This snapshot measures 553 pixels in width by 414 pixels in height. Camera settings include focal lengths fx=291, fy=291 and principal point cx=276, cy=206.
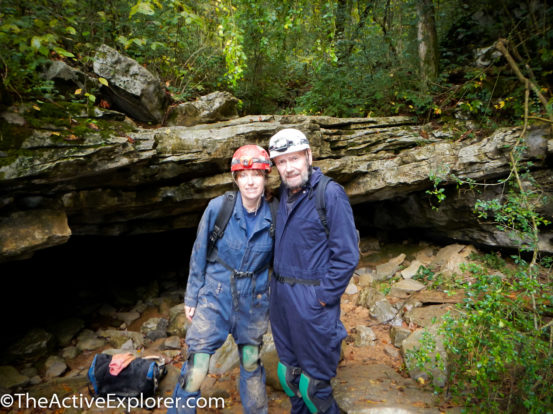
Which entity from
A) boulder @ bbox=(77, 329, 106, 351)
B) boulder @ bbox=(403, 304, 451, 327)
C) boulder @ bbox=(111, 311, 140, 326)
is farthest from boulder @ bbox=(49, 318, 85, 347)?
boulder @ bbox=(403, 304, 451, 327)

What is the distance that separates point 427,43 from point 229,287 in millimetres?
7560

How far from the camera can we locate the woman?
2.91 meters

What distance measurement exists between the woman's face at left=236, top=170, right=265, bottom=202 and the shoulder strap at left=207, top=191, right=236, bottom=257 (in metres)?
0.21

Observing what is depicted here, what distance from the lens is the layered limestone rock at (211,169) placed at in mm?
3902

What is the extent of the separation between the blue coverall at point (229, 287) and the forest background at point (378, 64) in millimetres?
1998

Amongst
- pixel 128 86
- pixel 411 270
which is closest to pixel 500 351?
pixel 411 270

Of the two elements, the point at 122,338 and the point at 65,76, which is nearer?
the point at 65,76

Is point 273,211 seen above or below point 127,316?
above

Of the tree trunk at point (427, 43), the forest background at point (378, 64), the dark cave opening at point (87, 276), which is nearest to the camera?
the forest background at point (378, 64)

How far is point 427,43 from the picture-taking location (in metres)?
7.08

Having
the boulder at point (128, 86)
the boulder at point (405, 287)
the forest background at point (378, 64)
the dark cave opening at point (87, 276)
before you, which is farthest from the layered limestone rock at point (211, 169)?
the dark cave opening at point (87, 276)

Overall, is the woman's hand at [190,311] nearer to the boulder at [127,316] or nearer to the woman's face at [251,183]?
the woman's face at [251,183]

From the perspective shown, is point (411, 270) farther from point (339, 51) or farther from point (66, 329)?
point (66, 329)

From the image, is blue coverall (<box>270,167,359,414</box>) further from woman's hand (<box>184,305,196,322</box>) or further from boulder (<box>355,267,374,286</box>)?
boulder (<box>355,267,374,286</box>)
